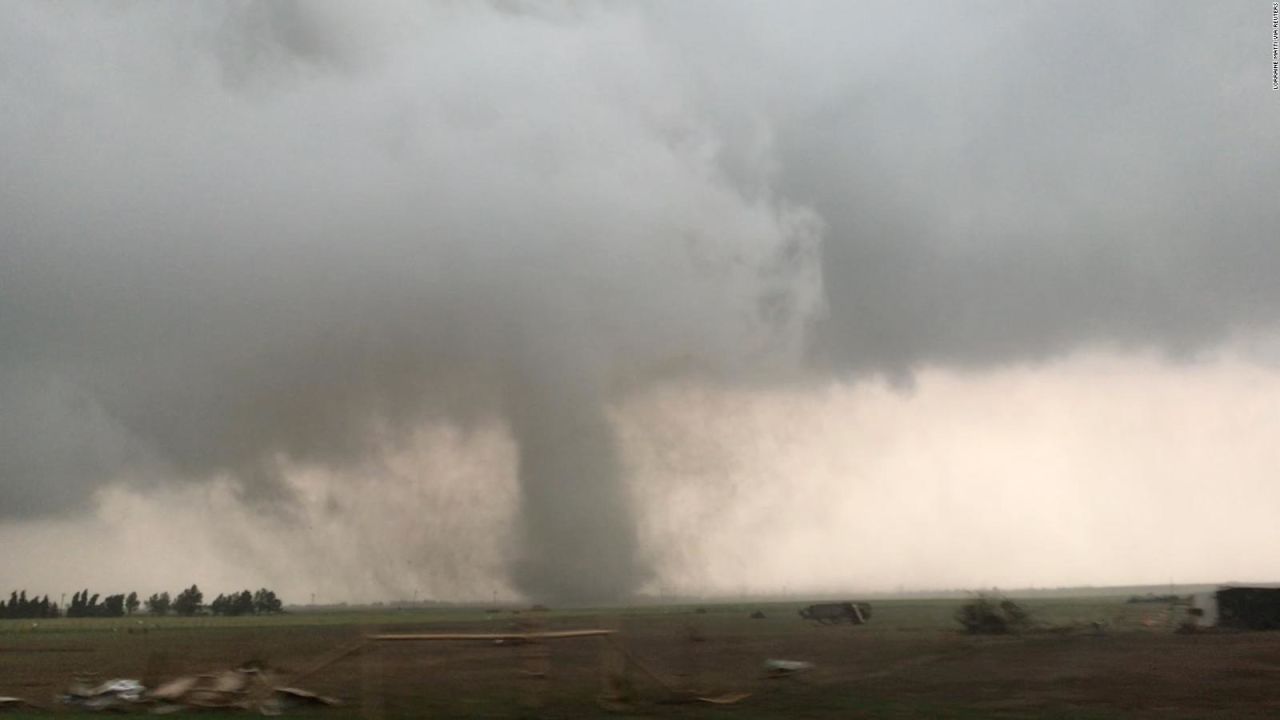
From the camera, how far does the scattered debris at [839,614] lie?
297 feet

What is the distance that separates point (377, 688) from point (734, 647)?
33.3 meters

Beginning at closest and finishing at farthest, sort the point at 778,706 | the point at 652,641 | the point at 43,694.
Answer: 1. the point at 778,706
2. the point at 43,694
3. the point at 652,641

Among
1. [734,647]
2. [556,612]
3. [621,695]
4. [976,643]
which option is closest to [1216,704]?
[621,695]

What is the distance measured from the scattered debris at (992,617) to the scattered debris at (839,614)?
27475 millimetres

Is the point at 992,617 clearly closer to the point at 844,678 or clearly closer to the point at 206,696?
the point at 844,678

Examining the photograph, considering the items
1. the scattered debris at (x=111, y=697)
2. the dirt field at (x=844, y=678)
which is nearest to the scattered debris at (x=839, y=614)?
the dirt field at (x=844, y=678)

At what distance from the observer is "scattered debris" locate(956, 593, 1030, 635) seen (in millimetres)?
57344

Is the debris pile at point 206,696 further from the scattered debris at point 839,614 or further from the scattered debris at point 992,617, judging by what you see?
the scattered debris at point 839,614

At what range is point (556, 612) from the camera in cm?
8119

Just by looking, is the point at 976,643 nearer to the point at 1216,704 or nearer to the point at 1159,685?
the point at 1159,685

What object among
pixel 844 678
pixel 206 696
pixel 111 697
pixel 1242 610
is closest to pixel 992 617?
pixel 1242 610

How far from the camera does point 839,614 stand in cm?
9331

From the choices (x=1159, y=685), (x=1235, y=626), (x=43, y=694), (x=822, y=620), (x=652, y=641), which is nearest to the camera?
(x=1159, y=685)

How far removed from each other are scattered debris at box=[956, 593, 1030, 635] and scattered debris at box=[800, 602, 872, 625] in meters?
27.5
